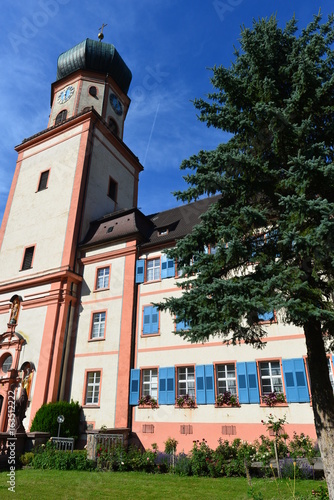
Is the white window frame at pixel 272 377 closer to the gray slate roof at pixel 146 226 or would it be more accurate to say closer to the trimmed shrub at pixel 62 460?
the trimmed shrub at pixel 62 460

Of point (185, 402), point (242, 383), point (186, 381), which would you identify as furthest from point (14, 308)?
point (242, 383)

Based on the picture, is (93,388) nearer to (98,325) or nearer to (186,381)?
(98,325)

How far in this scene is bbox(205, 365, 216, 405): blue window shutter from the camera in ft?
49.3

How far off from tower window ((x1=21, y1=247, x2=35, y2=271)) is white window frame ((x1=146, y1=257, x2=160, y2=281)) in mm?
8367

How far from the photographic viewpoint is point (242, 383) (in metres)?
14.6

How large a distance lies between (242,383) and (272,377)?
1181 millimetres

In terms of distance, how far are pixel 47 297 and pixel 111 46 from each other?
22183 millimetres

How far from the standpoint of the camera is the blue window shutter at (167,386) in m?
15.9

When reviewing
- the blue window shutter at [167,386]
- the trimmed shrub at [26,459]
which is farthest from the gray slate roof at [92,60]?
the trimmed shrub at [26,459]

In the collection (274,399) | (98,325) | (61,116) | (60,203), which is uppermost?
(61,116)

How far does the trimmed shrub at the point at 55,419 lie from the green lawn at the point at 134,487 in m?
4.11

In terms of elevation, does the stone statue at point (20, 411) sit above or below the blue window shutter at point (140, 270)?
below

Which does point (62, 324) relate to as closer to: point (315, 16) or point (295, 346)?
point (295, 346)

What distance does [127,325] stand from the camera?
59.9 ft
